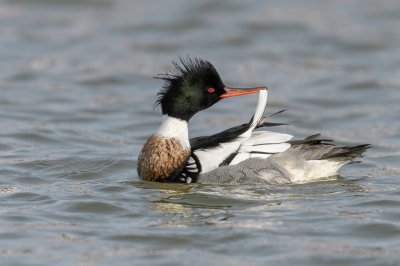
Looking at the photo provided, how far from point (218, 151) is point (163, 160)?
29.0 inches

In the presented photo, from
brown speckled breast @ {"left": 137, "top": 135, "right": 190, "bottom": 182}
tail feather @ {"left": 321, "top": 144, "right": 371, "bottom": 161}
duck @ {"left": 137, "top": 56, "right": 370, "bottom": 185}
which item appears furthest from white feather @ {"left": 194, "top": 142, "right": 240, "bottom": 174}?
tail feather @ {"left": 321, "top": 144, "right": 371, "bottom": 161}

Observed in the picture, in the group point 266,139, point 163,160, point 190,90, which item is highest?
point 190,90

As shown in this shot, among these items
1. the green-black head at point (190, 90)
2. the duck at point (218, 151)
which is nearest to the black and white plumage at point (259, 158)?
the duck at point (218, 151)

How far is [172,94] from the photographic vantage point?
25.8ft

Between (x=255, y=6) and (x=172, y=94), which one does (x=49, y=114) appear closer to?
(x=172, y=94)

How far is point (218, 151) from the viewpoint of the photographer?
7.68 metres

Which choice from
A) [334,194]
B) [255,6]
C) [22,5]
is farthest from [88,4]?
[334,194]

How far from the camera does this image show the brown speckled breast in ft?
25.5

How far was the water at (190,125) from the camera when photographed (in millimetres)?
5719

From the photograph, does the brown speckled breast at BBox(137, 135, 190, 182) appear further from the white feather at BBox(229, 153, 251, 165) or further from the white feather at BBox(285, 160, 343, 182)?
the white feather at BBox(285, 160, 343, 182)

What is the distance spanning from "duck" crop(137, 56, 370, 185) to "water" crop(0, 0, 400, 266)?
0.22m

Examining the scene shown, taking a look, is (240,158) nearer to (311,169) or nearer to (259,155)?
(259,155)

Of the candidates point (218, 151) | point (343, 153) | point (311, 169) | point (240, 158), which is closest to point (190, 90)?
point (218, 151)

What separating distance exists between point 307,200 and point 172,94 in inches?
89.0
